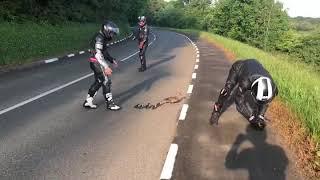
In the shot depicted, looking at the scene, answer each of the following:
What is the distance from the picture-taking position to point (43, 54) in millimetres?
22688

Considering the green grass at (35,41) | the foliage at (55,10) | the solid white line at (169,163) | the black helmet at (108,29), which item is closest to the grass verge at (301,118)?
the solid white line at (169,163)

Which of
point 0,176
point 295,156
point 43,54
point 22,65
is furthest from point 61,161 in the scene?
point 43,54

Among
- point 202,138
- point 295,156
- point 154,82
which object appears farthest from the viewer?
point 154,82

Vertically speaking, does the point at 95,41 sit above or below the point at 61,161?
above

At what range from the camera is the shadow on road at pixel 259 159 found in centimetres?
639

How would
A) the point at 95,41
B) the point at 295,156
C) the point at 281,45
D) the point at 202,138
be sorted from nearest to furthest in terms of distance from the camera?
the point at 295,156
the point at 202,138
the point at 95,41
the point at 281,45

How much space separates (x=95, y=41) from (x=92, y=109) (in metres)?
1.58

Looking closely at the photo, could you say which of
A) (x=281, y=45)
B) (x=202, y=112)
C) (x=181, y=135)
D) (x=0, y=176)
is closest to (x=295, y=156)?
(x=181, y=135)

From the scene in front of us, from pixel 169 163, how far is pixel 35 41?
56.4 ft

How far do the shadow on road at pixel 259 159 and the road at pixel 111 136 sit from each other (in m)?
0.03

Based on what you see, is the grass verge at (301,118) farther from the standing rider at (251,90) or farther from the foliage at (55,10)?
the foliage at (55,10)

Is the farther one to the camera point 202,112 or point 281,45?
point 281,45

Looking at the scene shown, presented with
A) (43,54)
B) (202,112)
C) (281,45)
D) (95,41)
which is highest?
(95,41)

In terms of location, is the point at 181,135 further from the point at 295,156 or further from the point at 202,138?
the point at 295,156
